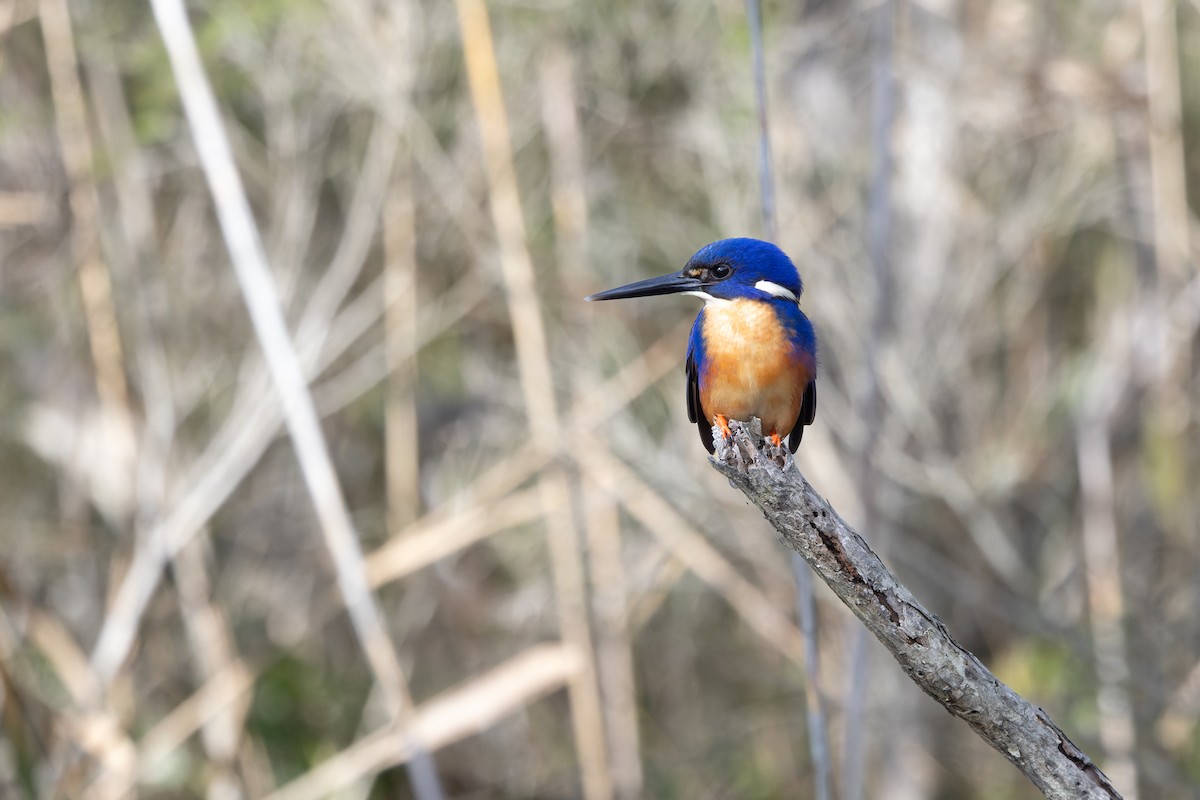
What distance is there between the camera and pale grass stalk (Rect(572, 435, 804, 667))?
4723mm

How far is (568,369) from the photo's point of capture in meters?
5.80

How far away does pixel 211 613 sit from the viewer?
15.2ft

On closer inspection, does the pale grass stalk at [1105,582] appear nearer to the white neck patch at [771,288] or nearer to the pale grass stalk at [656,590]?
the pale grass stalk at [656,590]

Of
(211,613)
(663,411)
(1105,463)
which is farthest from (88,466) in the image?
(1105,463)

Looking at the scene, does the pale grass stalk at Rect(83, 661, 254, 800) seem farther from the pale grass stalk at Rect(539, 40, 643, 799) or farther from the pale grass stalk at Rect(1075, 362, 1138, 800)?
the pale grass stalk at Rect(1075, 362, 1138, 800)

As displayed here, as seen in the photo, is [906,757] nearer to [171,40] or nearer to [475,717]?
[475,717]

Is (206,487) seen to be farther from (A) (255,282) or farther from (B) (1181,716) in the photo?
(B) (1181,716)

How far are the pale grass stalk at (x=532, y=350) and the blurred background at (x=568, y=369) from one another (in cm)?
2

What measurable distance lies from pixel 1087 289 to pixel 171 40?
5764 mm

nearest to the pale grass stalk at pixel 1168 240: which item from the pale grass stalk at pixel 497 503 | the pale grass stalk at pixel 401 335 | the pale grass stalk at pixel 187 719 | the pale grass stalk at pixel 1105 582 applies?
the pale grass stalk at pixel 1105 582

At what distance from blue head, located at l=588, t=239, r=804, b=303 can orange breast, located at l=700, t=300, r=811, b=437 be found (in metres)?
0.05

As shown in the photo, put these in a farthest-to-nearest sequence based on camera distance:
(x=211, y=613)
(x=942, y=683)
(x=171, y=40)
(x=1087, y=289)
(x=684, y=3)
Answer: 1. (x=1087, y=289)
2. (x=684, y=3)
3. (x=211, y=613)
4. (x=171, y=40)
5. (x=942, y=683)

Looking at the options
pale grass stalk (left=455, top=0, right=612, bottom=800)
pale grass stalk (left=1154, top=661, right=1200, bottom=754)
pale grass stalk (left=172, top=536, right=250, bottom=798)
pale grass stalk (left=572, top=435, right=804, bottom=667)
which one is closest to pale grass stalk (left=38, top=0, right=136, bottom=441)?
pale grass stalk (left=172, top=536, right=250, bottom=798)

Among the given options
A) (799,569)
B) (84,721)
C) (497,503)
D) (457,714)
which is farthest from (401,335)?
(799,569)
